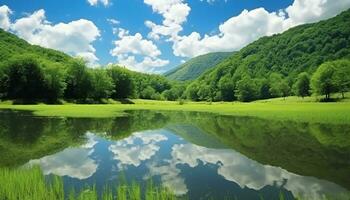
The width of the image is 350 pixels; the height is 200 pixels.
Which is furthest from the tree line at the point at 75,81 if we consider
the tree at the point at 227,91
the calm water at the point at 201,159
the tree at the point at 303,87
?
the calm water at the point at 201,159

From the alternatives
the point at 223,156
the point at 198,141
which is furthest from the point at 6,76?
the point at 223,156

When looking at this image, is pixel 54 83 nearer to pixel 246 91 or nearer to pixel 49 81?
pixel 49 81

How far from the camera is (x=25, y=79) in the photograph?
9888 cm

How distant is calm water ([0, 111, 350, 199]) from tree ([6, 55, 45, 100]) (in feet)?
235

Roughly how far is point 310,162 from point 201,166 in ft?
20.2

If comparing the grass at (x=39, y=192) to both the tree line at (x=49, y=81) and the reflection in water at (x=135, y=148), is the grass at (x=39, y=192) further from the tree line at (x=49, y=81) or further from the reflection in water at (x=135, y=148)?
the tree line at (x=49, y=81)

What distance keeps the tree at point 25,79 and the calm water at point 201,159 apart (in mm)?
71526

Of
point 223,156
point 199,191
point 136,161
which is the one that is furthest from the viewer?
point 223,156

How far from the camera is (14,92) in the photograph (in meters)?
97.5

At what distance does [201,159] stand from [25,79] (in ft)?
298

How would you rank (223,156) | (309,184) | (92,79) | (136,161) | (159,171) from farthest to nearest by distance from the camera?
(92,79) → (223,156) → (136,161) → (159,171) → (309,184)

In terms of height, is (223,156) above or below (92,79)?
below

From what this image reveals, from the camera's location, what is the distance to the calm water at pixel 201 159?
1378 centimetres

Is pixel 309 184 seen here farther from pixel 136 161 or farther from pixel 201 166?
pixel 136 161
